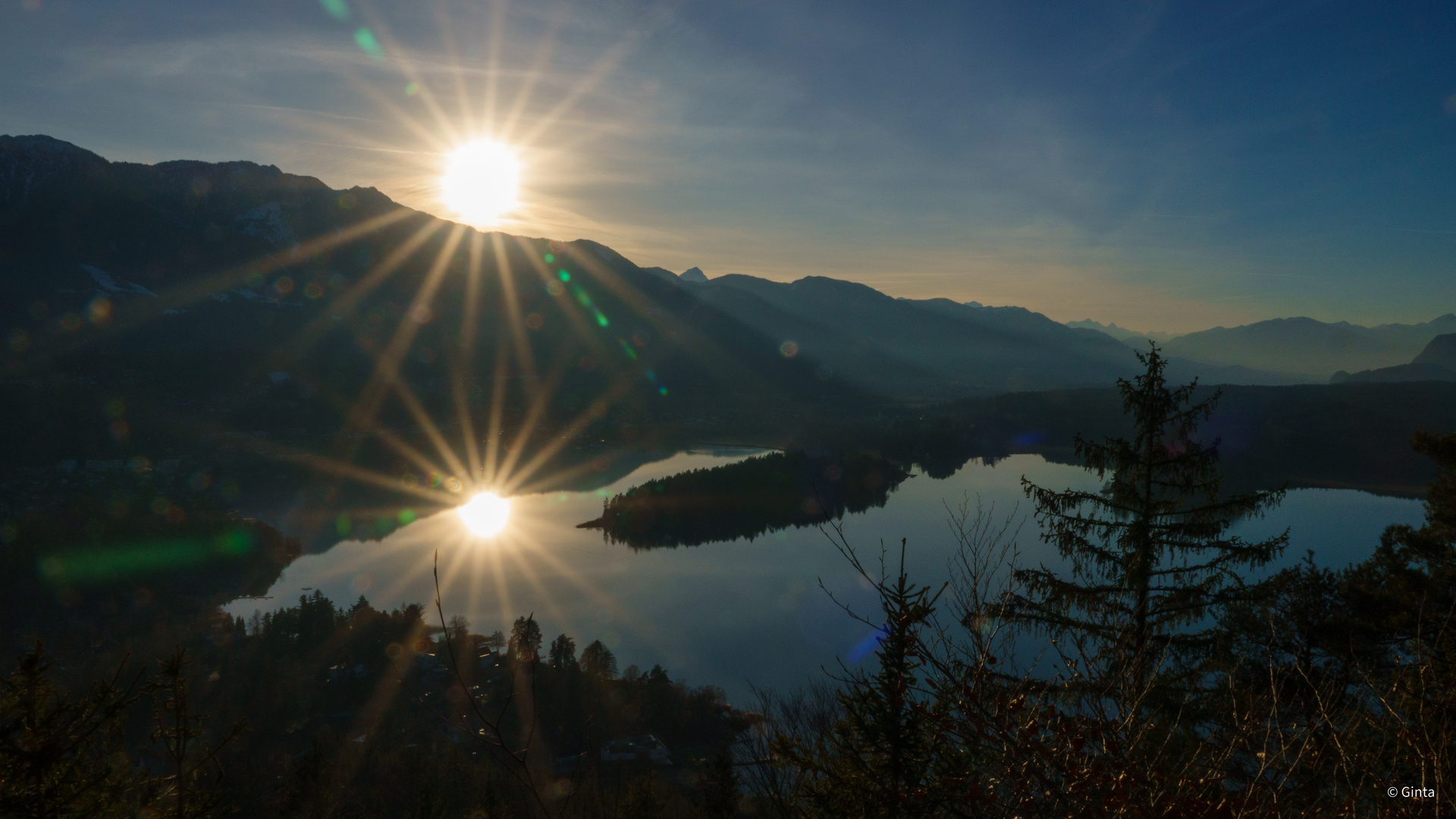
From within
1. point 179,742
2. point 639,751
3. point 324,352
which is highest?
point 324,352

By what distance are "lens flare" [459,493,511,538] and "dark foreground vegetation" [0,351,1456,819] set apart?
88.5ft

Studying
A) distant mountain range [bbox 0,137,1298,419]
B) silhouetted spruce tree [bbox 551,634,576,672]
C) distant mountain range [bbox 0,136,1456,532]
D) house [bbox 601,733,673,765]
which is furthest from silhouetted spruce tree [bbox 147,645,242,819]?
distant mountain range [bbox 0,137,1298,419]

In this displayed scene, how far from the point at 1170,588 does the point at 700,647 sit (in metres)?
22.0

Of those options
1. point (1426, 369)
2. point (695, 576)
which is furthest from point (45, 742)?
point (1426, 369)

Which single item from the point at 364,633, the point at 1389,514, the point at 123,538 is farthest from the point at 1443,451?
the point at 123,538

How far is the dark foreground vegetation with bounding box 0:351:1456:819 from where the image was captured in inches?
116

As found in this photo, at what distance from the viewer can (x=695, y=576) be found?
117 ft

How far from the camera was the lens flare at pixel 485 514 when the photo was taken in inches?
1809

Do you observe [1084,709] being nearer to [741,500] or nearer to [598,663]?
[598,663]

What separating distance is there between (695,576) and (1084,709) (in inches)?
1086

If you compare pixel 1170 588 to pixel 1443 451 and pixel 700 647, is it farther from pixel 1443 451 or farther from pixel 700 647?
pixel 700 647

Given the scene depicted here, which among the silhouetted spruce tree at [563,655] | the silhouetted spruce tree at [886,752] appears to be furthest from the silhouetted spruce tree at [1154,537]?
the silhouetted spruce tree at [563,655]

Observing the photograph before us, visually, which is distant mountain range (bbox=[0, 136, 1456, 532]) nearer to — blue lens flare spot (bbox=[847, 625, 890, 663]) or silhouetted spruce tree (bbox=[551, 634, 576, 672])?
silhouetted spruce tree (bbox=[551, 634, 576, 672])

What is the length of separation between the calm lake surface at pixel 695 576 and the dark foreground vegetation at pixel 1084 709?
7.69 meters
